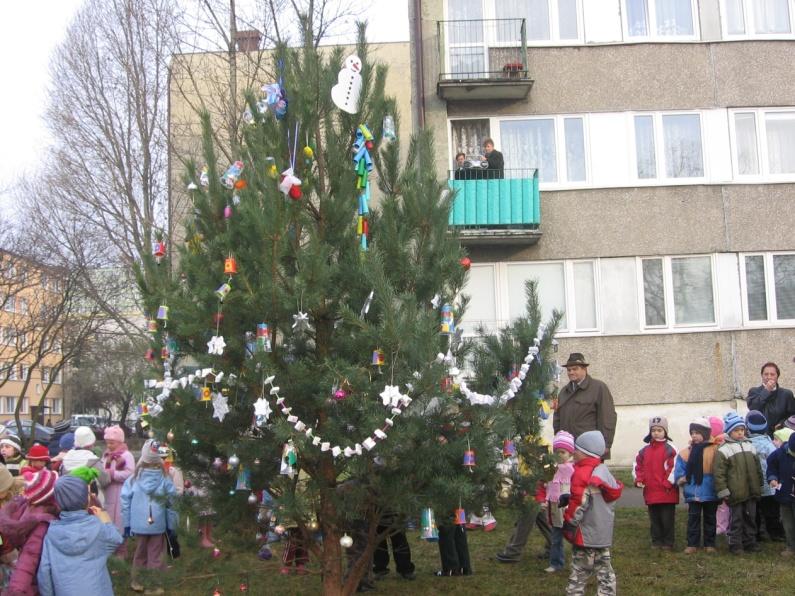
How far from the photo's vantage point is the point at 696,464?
9242mm

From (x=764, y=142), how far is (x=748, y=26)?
2433mm

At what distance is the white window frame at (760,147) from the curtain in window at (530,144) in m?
3.53

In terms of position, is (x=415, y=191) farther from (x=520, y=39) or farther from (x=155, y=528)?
(x=520, y=39)

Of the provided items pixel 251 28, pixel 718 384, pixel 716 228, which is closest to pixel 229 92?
pixel 251 28

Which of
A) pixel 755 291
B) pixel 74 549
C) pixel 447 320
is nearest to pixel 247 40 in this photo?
pixel 755 291

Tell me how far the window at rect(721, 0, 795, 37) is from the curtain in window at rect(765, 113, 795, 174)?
1.80 metres

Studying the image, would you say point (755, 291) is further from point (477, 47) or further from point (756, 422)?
point (756, 422)

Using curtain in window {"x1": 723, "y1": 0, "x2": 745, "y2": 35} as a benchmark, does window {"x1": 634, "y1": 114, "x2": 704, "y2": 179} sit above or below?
below

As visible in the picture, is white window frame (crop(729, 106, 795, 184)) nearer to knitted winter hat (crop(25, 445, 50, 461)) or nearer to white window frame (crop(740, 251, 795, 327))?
white window frame (crop(740, 251, 795, 327))

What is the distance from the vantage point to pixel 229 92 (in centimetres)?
1794

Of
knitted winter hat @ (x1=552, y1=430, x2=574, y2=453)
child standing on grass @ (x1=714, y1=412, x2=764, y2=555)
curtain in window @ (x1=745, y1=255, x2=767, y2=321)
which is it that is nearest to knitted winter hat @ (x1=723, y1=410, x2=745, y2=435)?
child standing on grass @ (x1=714, y1=412, x2=764, y2=555)

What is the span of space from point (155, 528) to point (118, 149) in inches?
608

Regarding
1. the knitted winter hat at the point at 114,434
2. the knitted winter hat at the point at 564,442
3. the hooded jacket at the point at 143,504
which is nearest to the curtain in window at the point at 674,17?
the knitted winter hat at the point at 564,442

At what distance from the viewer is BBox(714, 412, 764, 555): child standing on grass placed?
8.83 meters
